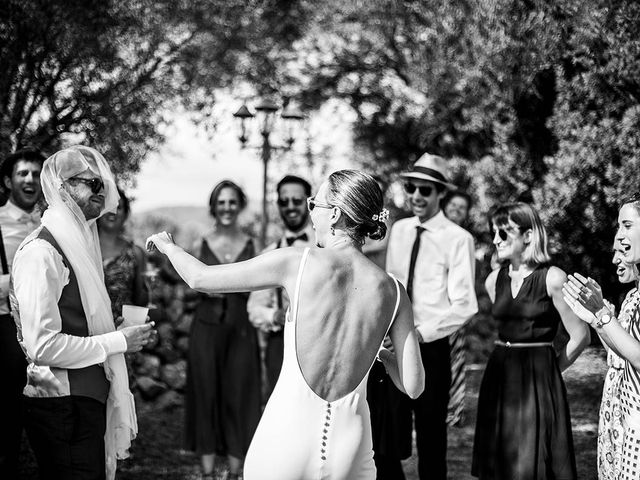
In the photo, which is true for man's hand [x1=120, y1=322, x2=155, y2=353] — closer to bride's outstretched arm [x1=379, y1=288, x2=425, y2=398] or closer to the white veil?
the white veil

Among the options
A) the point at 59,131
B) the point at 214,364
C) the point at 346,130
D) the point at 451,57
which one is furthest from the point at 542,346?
the point at 346,130

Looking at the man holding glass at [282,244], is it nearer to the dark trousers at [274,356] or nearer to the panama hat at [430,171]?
the dark trousers at [274,356]

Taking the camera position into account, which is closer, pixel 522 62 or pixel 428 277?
pixel 428 277

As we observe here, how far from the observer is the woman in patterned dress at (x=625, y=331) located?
3.40m

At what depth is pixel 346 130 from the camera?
12703mm

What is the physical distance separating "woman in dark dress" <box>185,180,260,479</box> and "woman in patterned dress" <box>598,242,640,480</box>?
9.55 feet

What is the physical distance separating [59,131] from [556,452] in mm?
4387

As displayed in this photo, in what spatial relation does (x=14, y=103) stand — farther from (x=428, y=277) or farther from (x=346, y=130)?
(x=346, y=130)

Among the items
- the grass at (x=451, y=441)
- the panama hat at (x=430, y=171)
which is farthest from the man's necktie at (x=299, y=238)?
the grass at (x=451, y=441)

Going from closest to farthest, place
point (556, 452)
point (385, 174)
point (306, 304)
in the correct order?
point (306, 304), point (556, 452), point (385, 174)

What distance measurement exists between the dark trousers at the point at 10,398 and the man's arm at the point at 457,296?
2442 millimetres

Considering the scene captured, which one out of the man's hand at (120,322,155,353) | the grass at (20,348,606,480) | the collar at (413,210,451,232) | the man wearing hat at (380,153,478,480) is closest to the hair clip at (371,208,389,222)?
the man's hand at (120,322,155,353)

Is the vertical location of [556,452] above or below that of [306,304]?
below

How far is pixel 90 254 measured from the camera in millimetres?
3514
